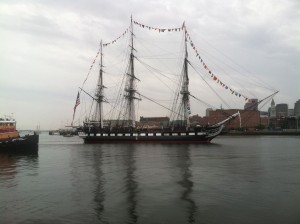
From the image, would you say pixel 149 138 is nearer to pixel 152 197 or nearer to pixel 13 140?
pixel 13 140

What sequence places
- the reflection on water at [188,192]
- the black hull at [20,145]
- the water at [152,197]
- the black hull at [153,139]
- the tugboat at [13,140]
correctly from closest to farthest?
the water at [152,197] → the reflection on water at [188,192] → the black hull at [20,145] → the tugboat at [13,140] → the black hull at [153,139]

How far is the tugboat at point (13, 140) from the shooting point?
2063 inches

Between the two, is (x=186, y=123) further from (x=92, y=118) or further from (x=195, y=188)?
(x=195, y=188)

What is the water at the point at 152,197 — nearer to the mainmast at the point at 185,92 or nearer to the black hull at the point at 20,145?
the black hull at the point at 20,145

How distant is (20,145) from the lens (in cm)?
5375

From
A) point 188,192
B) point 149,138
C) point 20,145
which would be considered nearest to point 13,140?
point 20,145

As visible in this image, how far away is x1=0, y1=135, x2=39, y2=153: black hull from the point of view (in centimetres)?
5216

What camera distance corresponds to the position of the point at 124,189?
21594 millimetres

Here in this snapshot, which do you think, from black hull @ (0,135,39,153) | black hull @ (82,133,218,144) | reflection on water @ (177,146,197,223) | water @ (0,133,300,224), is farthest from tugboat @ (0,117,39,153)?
black hull @ (82,133,218,144)

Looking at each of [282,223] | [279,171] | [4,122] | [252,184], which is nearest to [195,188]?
[252,184]

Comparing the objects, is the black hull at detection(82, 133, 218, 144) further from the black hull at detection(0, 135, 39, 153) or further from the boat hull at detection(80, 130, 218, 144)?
the black hull at detection(0, 135, 39, 153)

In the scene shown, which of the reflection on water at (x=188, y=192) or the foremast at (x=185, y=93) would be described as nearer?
the reflection on water at (x=188, y=192)

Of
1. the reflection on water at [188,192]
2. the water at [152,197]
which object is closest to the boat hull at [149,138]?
the reflection on water at [188,192]

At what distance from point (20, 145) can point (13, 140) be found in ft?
4.20
